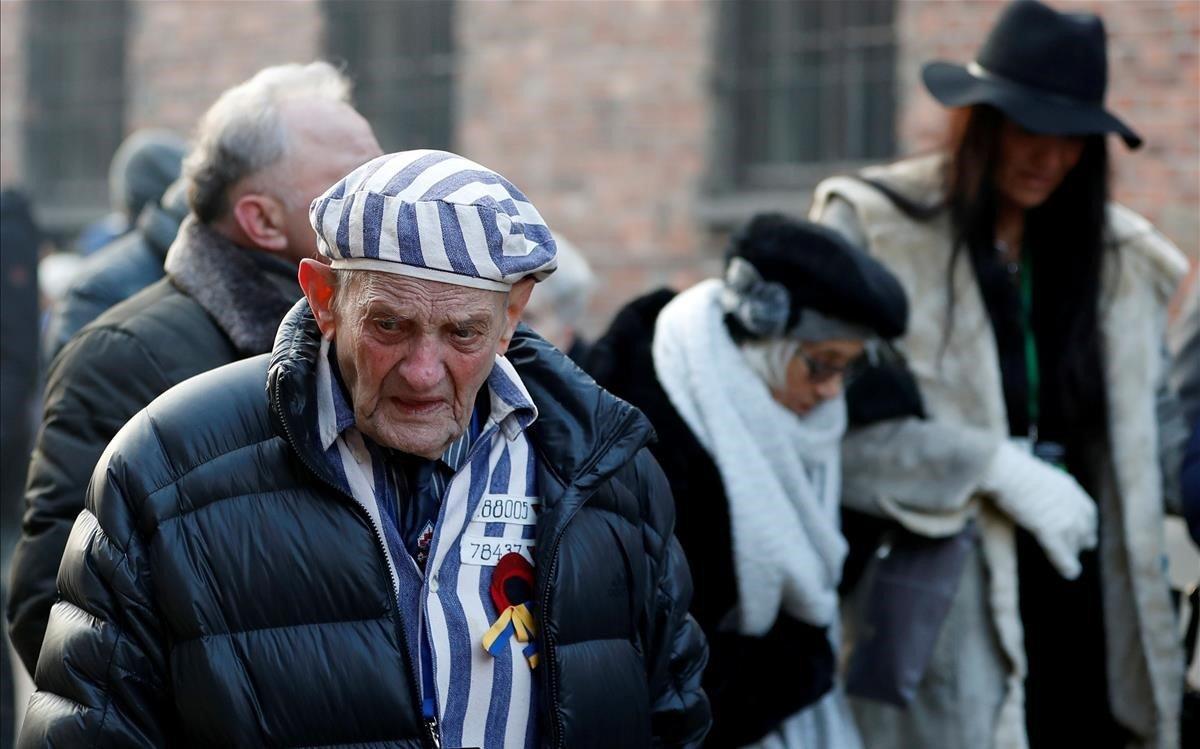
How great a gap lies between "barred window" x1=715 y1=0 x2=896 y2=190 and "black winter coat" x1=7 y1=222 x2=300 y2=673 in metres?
4.93

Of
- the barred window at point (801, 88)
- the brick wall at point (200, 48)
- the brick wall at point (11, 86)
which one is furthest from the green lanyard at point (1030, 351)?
the brick wall at point (11, 86)

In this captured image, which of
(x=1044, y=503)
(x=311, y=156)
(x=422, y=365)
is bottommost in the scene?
(x=1044, y=503)

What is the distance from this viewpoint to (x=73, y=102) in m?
10.2

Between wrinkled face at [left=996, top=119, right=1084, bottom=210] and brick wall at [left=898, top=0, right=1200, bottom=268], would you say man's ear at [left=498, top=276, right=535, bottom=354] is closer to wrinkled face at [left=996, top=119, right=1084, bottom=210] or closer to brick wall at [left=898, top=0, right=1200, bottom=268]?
wrinkled face at [left=996, top=119, right=1084, bottom=210]

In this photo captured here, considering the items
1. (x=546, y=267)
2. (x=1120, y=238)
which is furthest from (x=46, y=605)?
(x=1120, y=238)

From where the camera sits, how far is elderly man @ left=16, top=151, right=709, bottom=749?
1.99 metres

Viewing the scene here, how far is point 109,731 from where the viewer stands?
1.96 metres

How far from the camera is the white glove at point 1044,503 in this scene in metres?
3.48

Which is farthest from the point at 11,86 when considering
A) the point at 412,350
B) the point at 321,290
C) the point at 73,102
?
the point at 412,350

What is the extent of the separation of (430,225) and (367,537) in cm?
40

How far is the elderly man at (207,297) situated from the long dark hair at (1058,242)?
4.92 feet

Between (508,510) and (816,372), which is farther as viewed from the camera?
(816,372)

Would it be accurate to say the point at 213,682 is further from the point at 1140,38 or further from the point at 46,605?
the point at 1140,38

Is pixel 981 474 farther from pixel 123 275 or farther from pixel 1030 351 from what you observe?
pixel 123 275
